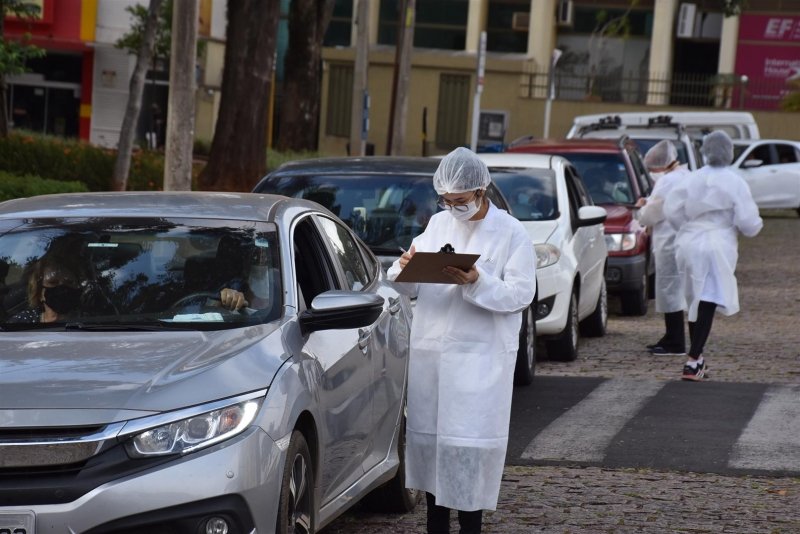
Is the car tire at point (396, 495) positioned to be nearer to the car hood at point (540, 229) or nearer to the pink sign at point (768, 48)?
the car hood at point (540, 229)

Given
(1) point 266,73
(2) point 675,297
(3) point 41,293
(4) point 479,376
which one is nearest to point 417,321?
(4) point 479,376

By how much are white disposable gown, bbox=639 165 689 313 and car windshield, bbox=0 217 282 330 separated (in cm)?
733

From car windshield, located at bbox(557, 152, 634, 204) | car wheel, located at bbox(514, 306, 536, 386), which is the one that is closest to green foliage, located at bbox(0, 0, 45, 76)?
car windshield, located at bbox(557, 152, 634, 204)

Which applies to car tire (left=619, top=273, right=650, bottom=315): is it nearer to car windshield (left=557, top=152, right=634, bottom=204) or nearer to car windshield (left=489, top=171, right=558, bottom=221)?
car windshield (left=557, top=152, right=634, bottom=204)

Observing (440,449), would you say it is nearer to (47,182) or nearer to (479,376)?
(479,376)

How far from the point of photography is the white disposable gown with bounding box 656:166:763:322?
12.0 meters

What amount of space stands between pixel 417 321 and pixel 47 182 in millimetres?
11953

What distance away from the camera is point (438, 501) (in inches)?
248

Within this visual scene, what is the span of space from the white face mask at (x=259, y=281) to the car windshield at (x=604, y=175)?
11821 millimetres

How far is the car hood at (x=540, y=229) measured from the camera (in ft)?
43.4

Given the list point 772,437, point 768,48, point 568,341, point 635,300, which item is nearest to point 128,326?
point 772,437

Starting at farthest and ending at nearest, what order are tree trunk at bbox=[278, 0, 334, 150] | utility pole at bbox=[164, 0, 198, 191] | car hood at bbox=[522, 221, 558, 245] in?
tree trunk at bbox=[278, 0, 334, 150] → utility pole at bbox=[164, 0, 198, 191] → car hood at bbox=[522, 221, 558, 245]

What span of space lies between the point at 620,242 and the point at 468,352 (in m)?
10.8

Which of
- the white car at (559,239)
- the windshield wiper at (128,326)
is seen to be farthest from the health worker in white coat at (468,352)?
the white car at (559,239)
